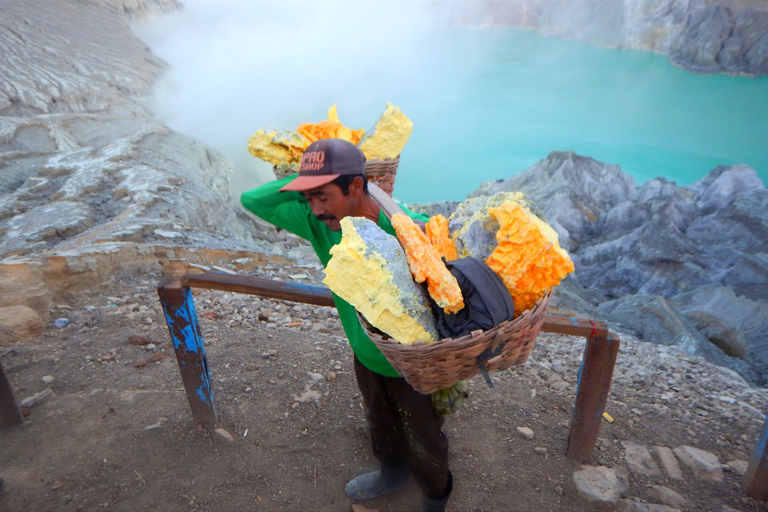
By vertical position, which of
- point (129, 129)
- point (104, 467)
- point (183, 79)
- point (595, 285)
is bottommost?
point (595, 285)

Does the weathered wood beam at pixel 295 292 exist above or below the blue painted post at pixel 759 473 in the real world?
above

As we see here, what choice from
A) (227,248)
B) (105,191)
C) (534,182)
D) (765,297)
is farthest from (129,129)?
(765,297)

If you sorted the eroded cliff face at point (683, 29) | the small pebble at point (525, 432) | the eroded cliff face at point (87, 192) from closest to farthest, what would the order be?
the small pebble at point (525, 432)
the eroded cliff face at point (87, 192)
the eroded cliff face at point (683, 29)

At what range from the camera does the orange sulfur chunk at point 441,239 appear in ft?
3.69

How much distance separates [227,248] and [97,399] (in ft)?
5.83

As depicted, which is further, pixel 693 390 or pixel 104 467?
pixel 693 390

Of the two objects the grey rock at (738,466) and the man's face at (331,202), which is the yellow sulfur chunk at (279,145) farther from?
the grey rock at (738,466)

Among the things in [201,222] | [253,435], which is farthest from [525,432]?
[201,222]

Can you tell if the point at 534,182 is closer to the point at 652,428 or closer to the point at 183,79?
the point at 652,428

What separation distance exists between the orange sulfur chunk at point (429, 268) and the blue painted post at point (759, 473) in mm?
1529

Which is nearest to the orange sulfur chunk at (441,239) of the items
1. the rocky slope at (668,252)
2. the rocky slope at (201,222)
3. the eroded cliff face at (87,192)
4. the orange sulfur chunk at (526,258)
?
the orange sulfur chunk at (526,258)

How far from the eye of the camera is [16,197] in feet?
13.0

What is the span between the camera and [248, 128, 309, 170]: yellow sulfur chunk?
5.22 feet

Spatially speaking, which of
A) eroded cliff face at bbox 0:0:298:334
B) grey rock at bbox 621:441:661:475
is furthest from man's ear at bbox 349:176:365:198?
eroded cliff face at bbox 0:0:298:334
